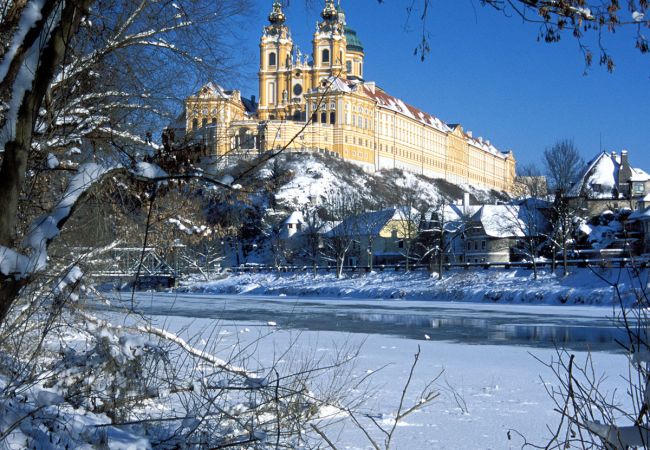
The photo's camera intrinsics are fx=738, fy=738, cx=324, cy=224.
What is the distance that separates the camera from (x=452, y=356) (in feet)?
41.4

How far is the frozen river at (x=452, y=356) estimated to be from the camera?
6656mm

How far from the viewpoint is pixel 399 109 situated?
122m

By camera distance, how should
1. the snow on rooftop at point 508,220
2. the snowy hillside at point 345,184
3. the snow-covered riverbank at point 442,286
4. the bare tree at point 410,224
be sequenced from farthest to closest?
the snowy hillside at point 345,184 → the bare tree at point 410,224 → the snow on rooftop at point 508,220 → the snow-covered riverbank at point 442,286

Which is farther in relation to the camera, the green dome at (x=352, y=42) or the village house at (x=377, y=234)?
the green dome at (x=352, y=42)

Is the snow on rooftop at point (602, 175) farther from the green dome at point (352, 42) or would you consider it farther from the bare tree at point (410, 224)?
the green dome at point (352, 42)

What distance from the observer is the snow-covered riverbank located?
30781 millimetres

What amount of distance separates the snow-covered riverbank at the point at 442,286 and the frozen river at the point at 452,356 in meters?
5.63

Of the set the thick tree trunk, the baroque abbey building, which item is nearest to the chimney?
the baroque abbey building

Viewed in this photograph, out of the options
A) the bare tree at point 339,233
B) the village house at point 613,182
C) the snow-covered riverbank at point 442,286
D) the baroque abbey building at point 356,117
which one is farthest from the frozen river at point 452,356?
the baroque abbey building at point 356,117

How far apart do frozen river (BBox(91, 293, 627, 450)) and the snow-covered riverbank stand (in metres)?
5.63

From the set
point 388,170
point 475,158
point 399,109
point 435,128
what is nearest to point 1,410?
point 388,170

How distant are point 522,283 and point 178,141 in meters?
32.5

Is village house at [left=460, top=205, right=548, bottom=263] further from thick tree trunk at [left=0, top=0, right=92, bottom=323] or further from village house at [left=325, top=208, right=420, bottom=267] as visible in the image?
thick tree trunk at [left=0, top=0, right=92, bottom=323]

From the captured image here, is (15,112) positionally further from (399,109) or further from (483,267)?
(399,109)
